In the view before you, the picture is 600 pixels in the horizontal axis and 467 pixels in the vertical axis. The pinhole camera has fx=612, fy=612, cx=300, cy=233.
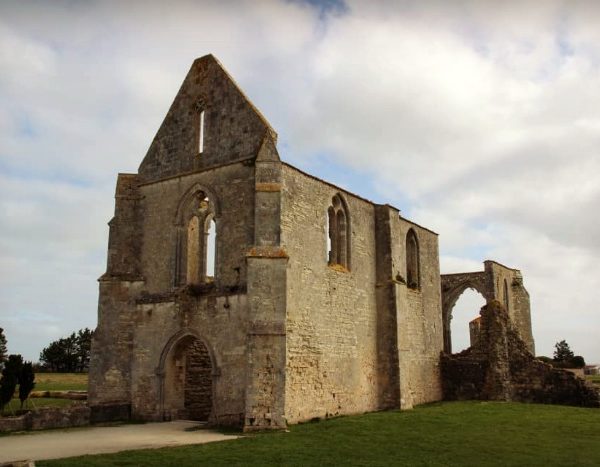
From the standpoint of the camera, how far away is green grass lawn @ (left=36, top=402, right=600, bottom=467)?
10.9 metres

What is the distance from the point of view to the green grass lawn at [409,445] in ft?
35.8

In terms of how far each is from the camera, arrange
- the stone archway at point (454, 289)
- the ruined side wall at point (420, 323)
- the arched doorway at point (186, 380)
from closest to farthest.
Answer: the arched doorway at point (186, 380)
the ruined side wall at point (420, 323)
the stone archway at point (454, 289)

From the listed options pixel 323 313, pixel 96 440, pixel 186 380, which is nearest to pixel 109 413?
pixel 186 380

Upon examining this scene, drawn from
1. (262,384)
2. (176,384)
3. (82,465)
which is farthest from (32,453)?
(176,384)

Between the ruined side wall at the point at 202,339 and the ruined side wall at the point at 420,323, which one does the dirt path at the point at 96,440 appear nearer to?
the ruined side wall at the point at 202,339

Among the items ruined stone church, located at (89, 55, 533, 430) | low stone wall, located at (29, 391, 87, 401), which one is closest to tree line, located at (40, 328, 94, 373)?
low stone wall, located at (29, 391, 87, 401)

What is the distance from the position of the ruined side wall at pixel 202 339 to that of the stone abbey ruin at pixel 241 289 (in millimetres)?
39

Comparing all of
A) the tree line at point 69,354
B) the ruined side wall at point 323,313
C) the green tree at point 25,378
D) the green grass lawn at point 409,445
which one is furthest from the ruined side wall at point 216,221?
the tree line at point 69,354

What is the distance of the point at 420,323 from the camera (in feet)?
76.9

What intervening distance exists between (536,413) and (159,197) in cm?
1350

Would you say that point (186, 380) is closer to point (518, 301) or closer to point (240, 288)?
point (240, 288)

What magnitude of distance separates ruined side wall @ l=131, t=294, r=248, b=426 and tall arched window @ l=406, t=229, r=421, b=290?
9.42 m

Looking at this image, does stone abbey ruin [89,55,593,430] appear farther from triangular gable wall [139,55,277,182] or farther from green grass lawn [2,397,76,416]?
green grass lawn [2,397,76,416]

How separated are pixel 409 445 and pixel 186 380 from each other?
9.01m
